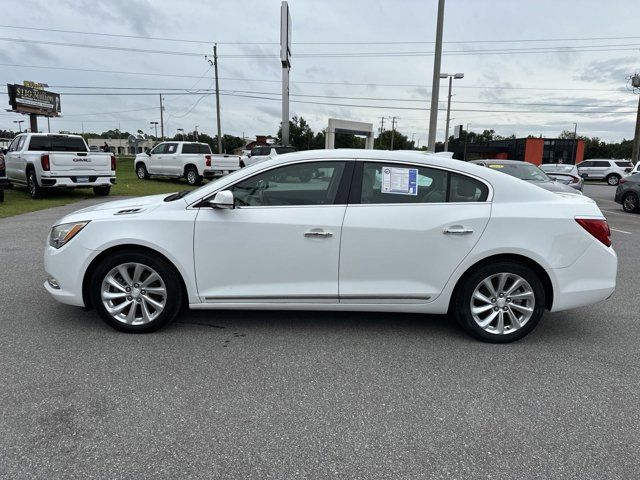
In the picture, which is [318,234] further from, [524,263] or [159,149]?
[159,149]

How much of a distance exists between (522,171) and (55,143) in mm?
13398

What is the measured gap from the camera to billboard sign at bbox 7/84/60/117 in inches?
1543

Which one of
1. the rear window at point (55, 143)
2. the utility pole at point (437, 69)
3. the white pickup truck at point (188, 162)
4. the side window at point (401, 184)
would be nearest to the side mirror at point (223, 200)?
the side window at point (401, 184)

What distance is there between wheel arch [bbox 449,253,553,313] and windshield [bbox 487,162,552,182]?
741 centimetres

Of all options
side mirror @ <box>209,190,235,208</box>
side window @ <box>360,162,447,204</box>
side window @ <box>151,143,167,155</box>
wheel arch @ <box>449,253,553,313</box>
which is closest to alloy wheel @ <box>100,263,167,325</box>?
side mirror @ <box>209,190,235,208</box>

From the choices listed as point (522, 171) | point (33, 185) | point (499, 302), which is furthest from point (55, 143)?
point (499, 302)

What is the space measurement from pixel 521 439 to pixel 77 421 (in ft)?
8.49

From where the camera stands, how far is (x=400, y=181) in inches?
157

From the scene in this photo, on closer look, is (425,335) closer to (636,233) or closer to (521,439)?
(521,439)

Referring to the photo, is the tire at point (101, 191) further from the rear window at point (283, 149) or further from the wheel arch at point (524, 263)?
the wheel arch at point (524, 263)

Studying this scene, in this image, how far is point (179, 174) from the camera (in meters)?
21.6

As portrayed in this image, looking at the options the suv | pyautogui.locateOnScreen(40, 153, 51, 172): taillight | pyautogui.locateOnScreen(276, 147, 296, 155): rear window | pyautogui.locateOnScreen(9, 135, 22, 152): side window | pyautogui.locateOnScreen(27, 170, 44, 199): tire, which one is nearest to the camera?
pyautogui.locateOnScreen(40, 153, 51, 172): taillight

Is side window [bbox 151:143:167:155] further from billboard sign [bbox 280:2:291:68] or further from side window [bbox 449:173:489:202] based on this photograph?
side window [bbox 449:173:489:202]

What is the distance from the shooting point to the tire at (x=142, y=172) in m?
23.7
